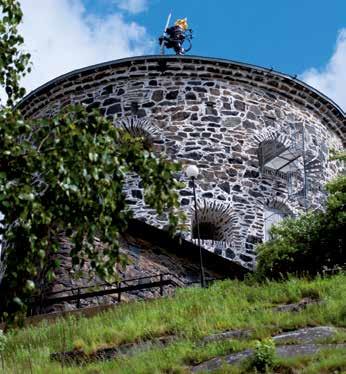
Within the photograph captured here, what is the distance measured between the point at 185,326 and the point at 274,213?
33.6 ft

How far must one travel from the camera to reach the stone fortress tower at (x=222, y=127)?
71.7ft

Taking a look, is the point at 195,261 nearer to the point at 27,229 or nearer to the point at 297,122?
the point at 297,122

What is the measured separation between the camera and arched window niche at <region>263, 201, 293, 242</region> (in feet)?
72.2

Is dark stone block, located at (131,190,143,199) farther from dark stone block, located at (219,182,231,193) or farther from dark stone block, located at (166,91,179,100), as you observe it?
dark stone block, located at (166,91,179,100)

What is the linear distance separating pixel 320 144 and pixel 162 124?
14.5 ft

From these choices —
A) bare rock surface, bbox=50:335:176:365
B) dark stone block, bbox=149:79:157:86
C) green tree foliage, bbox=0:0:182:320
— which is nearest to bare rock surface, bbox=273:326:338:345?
bare rock surface, bbox=50:335:176:365

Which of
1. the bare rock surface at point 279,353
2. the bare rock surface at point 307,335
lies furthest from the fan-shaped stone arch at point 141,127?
the bare rock surface at point 279,353

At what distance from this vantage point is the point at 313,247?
16.7 metres

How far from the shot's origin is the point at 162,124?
2262cm

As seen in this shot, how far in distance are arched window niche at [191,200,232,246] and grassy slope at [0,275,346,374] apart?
6.41 metres

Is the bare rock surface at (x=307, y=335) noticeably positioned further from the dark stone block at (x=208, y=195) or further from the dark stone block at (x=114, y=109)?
the dark stone block at (x=114, y=109)

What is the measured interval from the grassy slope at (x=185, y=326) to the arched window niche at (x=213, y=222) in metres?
6.41

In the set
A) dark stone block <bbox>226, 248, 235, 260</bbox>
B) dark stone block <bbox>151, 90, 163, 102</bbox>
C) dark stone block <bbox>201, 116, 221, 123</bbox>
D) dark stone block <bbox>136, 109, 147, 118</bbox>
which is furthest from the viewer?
dark stone block <bbox>151, 90, 163, 102</bbox>

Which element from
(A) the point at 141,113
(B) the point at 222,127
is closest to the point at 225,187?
(B) the point at 222,127
